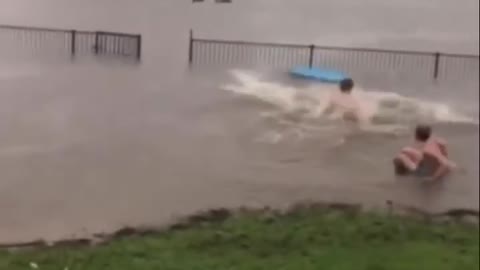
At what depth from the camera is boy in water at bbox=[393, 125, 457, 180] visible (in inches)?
72.6

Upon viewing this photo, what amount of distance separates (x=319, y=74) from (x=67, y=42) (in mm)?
477

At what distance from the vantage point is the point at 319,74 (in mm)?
1781

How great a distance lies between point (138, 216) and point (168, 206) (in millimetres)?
60

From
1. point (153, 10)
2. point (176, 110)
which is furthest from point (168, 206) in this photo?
point (153, 10)

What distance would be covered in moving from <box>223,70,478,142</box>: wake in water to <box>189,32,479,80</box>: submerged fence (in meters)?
0.04

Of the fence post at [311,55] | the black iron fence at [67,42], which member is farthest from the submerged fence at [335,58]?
the black iron fence at [67,42]

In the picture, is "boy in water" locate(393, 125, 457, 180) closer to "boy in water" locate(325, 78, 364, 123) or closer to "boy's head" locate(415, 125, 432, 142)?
"boy's head" locate(415, 125, 432, 142)

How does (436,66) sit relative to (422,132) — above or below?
above

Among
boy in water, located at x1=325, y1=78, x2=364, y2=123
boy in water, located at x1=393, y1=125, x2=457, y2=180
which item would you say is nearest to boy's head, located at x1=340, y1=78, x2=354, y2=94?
boy in water, located at x1=325, y1=78, x2=364, y2=123

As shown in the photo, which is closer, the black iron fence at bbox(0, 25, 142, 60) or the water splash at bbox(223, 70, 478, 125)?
the black iron fence at bbox(0, 25, 142, 60)

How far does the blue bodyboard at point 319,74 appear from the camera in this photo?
1.77 meters

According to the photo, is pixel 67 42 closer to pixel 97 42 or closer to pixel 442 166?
pixel 97 42

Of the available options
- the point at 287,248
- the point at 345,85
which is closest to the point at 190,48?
the point at 345,85

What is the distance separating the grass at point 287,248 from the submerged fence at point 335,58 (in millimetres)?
294
